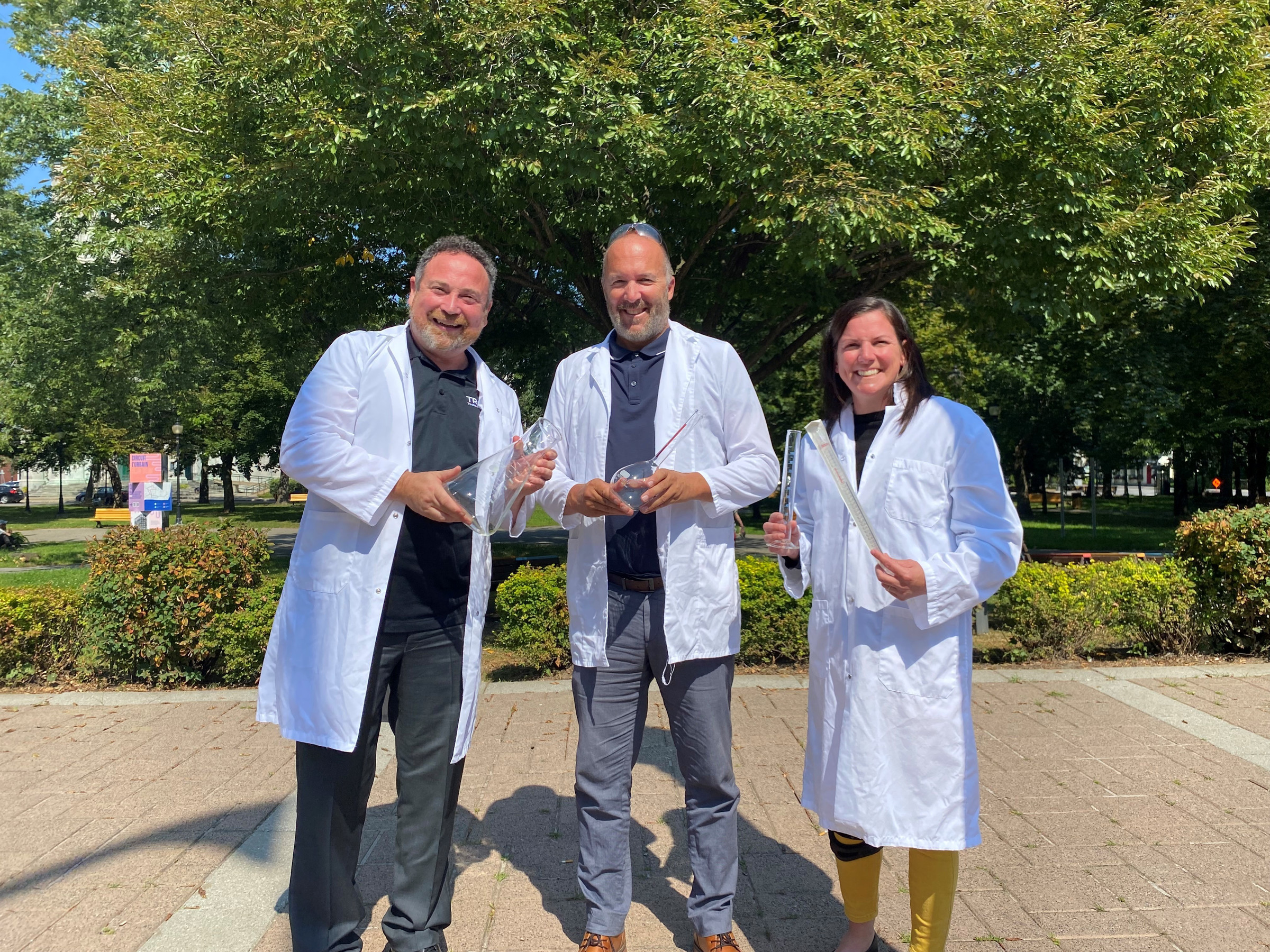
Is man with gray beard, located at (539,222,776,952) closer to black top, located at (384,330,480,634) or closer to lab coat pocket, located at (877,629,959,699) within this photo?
black top, located at (384,330,480,634)

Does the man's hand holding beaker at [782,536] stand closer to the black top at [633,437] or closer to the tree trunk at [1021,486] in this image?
the black top at [633,437]

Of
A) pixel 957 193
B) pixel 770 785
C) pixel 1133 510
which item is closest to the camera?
pixel 770 785

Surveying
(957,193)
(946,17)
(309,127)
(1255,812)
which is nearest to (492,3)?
(309,127)

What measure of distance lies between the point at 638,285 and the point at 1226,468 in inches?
1365

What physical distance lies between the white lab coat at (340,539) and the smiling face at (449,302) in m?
0.11

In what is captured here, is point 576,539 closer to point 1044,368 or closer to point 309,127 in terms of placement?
point 309,127

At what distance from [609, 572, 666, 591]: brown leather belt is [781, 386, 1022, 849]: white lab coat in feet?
1.80

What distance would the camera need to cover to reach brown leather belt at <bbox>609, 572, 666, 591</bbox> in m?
2.76

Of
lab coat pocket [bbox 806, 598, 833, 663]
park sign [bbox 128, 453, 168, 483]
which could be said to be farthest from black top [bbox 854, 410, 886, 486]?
park sign [bbox 128, 453, 168, 483]

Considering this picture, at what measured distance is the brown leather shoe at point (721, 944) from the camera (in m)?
2.70

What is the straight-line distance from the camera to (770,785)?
4.23 metres

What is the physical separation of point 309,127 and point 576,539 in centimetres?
576

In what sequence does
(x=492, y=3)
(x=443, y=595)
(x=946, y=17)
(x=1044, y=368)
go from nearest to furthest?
(x=443, y=595) < (x=492, y=3) < (x=946, y=17) < (x=1044, y=368)

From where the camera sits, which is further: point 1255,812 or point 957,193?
point 957,193
